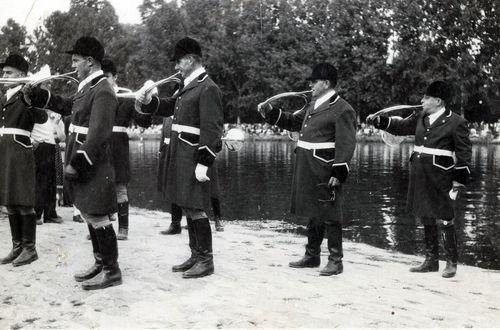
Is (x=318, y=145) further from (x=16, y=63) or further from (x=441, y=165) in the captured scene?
(x=16, y=63)

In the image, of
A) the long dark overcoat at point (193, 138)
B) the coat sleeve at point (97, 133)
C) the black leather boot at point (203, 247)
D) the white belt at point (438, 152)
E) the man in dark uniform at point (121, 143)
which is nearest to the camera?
the coat sleeve at point (97, 133)

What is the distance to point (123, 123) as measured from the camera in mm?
8688

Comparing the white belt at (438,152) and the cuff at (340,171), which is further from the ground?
the white belt at (438,152)

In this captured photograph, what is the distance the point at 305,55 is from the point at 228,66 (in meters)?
9.85

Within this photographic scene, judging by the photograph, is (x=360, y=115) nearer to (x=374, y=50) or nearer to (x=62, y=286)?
(x=374, y=50)

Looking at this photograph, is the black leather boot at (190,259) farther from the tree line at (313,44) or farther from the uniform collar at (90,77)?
the tree line at (313,44)

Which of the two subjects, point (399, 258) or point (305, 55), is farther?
point (305, 55)

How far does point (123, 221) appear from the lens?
29.0 ft

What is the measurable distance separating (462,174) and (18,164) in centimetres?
511

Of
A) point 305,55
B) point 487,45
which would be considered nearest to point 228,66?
point 305,55

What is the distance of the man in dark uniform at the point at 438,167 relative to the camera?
7.39 m

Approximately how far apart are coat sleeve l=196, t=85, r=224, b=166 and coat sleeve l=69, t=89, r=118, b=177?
908 millimetres

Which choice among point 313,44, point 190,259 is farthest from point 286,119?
point 313,44

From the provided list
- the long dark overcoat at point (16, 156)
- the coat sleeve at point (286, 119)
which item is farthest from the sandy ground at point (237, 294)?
the coat sleeve at point (286, 119)
